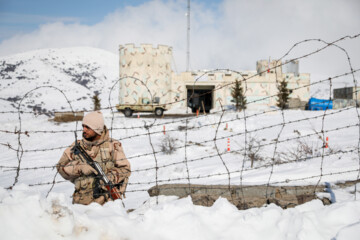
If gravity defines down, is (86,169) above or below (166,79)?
below

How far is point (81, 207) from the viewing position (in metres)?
2.08

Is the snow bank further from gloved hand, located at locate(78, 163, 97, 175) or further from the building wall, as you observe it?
the building wall

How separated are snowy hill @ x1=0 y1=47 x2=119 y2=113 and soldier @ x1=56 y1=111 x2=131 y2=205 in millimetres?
65211

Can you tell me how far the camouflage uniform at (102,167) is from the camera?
274cm

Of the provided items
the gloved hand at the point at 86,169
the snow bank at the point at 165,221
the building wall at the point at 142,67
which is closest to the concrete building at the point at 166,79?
the building wall at the point at 142,67

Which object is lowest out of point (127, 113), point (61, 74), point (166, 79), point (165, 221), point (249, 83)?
point (165, 221)

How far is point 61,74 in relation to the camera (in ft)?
307

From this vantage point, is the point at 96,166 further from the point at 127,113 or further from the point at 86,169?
the point at 127,113

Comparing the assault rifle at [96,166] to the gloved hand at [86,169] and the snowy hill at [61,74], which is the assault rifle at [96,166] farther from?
the snowy hill at [61,74]

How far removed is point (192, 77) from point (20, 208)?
23.2m

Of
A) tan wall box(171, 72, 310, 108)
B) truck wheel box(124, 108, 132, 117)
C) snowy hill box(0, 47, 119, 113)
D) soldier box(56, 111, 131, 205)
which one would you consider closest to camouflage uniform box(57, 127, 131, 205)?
soldier box(56, 111, 131, 205)

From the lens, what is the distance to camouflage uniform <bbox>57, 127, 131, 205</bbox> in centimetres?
274

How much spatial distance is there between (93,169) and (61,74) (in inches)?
3980

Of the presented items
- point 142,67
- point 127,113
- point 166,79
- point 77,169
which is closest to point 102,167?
point 77,169
